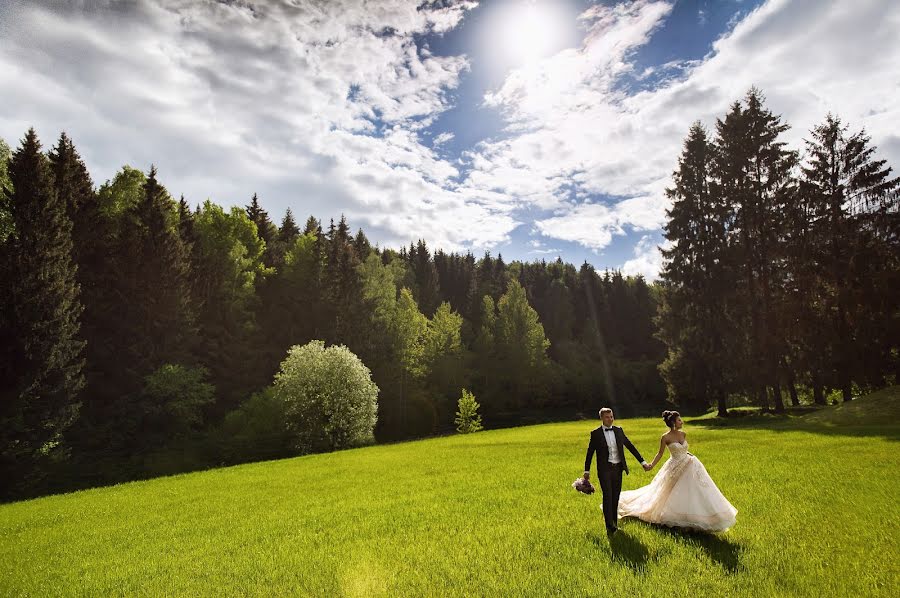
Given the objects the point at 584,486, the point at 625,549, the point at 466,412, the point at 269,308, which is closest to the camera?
the point at 625,549

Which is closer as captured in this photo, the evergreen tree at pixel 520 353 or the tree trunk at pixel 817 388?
the tree trunk at pixel 817 388

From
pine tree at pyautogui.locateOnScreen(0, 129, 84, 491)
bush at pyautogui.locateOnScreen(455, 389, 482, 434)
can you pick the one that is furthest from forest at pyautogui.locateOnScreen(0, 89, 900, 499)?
bush at pyautogui.locateOnScreen(455, 389, 482, 434)

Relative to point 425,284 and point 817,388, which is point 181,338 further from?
point 425,284

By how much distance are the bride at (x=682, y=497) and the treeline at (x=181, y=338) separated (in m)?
37.3

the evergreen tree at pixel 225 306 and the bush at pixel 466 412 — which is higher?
the evergreen tree at pixel 225 306

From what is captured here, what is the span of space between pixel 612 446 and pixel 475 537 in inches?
147

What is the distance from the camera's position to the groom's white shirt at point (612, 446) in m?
10.1

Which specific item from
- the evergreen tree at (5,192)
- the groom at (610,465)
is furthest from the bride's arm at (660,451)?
the evergreen tree at (5,192)

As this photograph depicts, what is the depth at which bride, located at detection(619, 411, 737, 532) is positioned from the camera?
30.4 ft

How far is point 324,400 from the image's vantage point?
4022cm

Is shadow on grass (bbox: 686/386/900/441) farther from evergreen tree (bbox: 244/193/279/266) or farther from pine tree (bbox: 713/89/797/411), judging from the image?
evergreen tree (bbox: 244/193/279/266)

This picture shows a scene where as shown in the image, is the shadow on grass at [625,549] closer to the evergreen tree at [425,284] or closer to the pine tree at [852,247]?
the pine tree at [852,247]

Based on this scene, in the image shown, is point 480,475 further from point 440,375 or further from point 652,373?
point 652,373

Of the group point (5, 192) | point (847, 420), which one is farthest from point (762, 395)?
point (5, 192)
